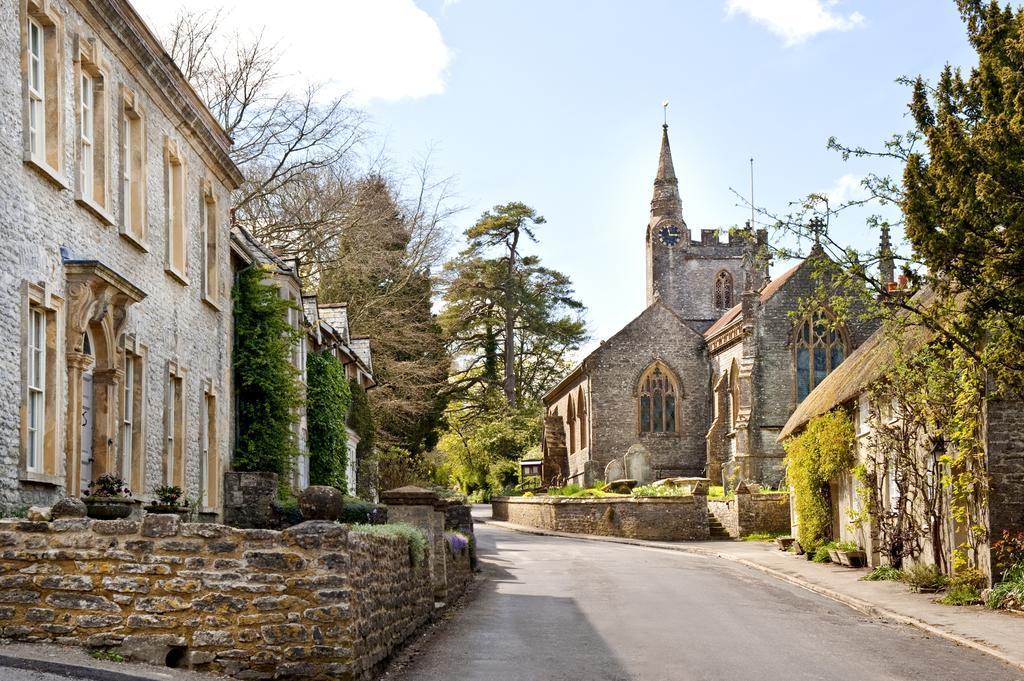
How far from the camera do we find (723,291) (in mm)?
74000

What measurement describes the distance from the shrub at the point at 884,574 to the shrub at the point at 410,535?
10979 millimetres

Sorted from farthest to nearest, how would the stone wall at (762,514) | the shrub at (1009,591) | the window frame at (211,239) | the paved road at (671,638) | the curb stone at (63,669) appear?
the stone wall at (762,514) < the window frame at (211,239) < the shrub at (1009,591) < the paved road at (671,638) < the curb stone at (63,669)

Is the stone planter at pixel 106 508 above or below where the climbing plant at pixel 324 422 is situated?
below

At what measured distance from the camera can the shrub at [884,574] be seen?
920 inches

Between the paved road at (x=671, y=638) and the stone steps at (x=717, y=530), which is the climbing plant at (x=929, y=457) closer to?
the paved road at (x=671, y=638)

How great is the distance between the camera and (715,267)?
74062 mm

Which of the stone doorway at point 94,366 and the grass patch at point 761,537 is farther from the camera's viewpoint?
the grass patch at point 761,537

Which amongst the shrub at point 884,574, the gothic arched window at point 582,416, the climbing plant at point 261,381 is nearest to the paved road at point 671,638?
the shrub at point 884,574

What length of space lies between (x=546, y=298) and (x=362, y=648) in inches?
2285

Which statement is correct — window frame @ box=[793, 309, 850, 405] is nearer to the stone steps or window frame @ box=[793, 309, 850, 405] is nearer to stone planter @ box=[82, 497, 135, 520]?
the stone steps

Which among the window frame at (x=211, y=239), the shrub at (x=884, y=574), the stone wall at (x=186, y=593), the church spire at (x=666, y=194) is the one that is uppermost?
the church spire at (x=666, y=194)

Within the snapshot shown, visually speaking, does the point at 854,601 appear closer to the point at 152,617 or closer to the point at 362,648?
the point at 362,648

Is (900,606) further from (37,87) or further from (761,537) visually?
(761,537)

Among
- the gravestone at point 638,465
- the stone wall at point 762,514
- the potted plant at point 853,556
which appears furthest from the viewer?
the gravestone at point 638,465
